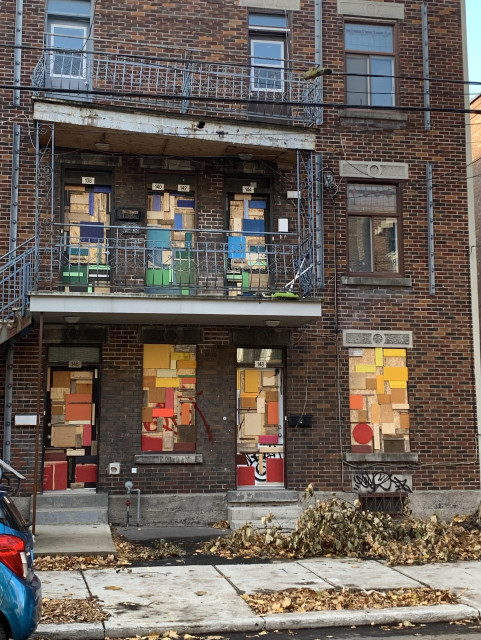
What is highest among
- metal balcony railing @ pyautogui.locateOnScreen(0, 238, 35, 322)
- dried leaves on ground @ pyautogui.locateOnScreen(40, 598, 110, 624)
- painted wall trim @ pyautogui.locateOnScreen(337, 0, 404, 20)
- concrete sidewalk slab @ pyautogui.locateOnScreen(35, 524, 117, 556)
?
painted wall trim @ pyautogui.locateOnScreen(337, 0, 404, 20)

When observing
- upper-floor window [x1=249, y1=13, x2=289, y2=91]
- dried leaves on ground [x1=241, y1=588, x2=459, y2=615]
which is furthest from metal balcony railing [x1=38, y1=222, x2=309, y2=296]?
dried leaves on ground [x1=241, y1=588, x2=459, y2=615]

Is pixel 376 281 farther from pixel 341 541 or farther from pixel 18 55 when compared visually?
pixel 18 55

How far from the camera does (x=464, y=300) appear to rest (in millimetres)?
14648

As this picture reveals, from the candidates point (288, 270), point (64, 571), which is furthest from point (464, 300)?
point (64, 571)

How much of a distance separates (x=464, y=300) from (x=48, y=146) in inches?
318

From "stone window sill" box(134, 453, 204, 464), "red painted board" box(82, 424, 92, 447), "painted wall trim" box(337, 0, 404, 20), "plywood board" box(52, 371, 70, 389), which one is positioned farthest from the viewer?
"painted wall trim" box(337, 0, 404, 20)

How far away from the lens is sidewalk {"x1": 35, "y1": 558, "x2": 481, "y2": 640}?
7785mm

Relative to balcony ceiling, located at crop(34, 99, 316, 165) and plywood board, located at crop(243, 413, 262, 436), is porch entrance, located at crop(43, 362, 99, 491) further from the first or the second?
balcony ceiling, located at crop(34, 99, 316, 165)

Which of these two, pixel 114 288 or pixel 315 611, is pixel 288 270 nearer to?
pixel 114 288

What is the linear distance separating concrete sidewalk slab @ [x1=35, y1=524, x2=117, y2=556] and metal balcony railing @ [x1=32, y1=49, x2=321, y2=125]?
710cm

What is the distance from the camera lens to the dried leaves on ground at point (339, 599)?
845 cm

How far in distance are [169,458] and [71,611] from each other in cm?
529

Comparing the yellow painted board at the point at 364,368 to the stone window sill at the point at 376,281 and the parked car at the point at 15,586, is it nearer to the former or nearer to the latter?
the stone window sill at the point at 376,281

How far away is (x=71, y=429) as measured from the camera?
13.3 metres
